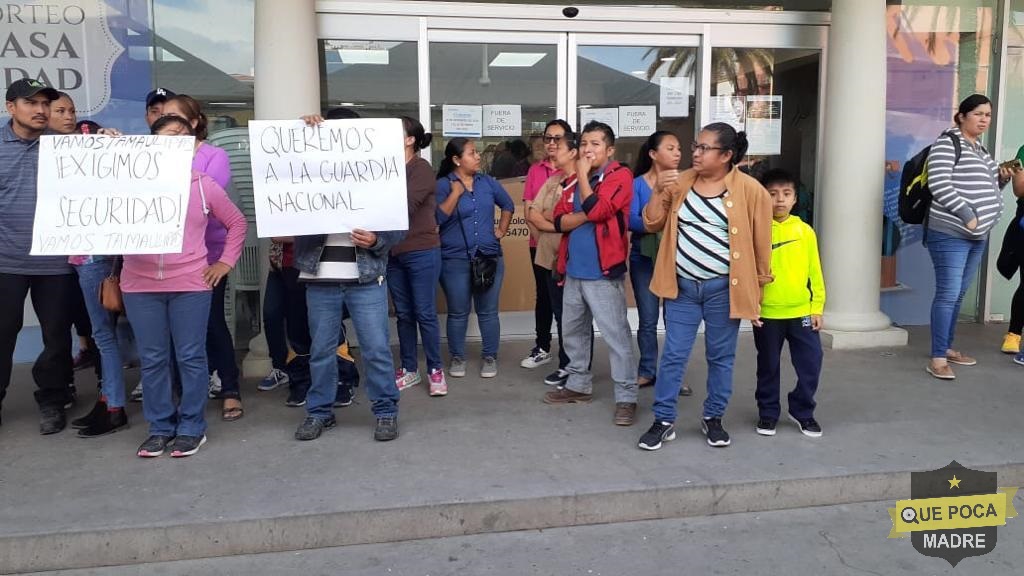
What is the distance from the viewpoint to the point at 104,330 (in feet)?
15.1

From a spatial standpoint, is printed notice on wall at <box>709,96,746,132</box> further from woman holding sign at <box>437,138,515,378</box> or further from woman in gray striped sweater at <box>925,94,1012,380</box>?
woman holding sign at <box>437,138,515,378</box>

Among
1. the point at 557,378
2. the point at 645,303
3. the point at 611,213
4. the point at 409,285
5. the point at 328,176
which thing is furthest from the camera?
the point at 557,378

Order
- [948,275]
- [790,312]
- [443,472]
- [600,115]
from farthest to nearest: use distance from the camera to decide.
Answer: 1. [600,115]
2. [948,275]
3. [790,312]
4. [443,472]

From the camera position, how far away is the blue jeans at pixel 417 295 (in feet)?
17.4

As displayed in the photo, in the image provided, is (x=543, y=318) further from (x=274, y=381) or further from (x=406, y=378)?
(x=274, y=381)

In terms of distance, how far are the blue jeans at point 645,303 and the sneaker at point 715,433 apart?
0.97 m

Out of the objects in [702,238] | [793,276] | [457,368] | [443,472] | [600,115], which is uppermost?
[600,115]

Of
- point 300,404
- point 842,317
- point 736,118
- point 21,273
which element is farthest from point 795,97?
point 21,273

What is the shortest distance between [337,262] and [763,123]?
15.1 feet

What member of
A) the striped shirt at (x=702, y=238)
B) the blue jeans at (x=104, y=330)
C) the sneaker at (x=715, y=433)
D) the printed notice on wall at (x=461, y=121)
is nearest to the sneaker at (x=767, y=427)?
the sneaker at (x=715, y=433)

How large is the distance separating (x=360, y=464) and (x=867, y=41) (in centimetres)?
520

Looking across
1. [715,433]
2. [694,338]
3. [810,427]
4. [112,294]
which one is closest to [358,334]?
[112,294]

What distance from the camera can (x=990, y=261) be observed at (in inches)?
298

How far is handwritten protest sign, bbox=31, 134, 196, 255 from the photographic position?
13.2ft
